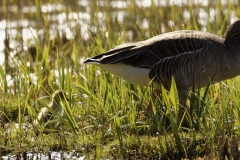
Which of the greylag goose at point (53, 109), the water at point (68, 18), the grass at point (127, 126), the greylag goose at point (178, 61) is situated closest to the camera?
the grass at point (127, 126)

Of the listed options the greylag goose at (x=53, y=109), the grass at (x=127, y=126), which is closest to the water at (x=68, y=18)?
the greylag goose at (x=53, y=109)

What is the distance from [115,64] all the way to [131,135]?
135 centimetres

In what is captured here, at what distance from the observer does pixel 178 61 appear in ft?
23.8

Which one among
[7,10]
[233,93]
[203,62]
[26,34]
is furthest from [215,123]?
[7,10]

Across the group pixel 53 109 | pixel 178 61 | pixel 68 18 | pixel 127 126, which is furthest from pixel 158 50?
pixel 68 18

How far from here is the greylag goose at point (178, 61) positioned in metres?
7.22

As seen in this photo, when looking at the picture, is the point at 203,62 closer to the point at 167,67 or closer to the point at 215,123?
the point at 167,67

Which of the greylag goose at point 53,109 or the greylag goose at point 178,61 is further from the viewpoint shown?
the greylag goose at point 178,61

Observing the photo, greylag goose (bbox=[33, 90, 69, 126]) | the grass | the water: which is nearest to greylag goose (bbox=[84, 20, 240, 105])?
the grass

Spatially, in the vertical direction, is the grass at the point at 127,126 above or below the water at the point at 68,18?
below

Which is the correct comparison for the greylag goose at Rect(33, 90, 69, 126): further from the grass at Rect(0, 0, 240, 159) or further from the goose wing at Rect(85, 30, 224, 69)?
the goose wing at Rect(85, 30, 224, 69)

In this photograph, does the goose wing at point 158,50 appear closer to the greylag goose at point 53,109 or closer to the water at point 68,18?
the greylag goose at point 53,109

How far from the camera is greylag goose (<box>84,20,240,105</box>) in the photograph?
722cm

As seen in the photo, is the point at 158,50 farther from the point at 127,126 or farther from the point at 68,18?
the point at 68,18
